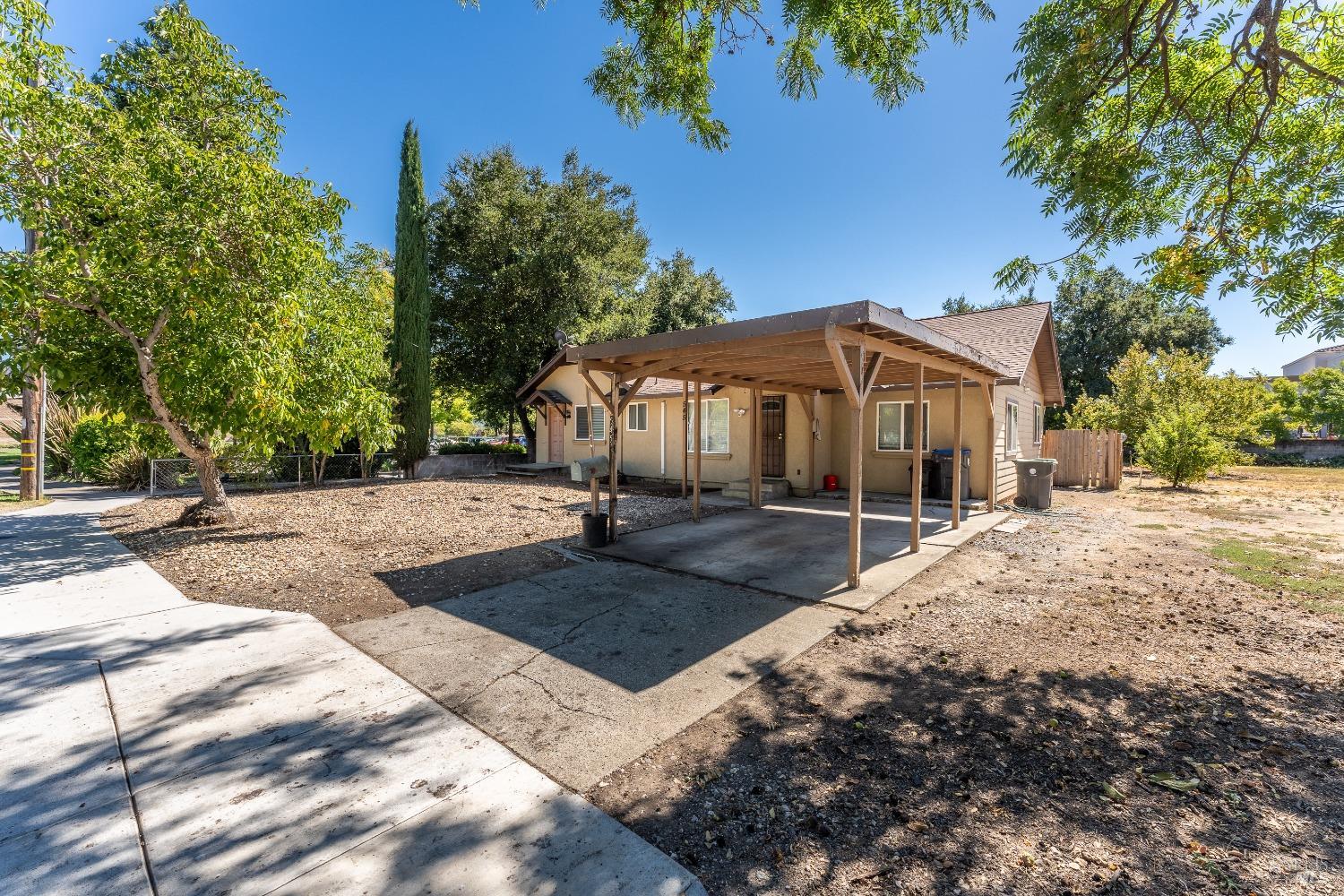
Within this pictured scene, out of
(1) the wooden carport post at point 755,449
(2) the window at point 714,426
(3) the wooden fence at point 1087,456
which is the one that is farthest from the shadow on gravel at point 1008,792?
(3) the wooden fence at point 1087,456

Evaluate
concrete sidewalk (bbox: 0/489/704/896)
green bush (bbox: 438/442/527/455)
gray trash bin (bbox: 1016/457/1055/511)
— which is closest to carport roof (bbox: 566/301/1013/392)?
gray trash bin (bbox: 1016/457/1055/511)

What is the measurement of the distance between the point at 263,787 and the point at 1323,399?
39733 mm

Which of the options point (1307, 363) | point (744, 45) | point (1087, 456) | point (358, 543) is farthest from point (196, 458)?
point (1307, 363)

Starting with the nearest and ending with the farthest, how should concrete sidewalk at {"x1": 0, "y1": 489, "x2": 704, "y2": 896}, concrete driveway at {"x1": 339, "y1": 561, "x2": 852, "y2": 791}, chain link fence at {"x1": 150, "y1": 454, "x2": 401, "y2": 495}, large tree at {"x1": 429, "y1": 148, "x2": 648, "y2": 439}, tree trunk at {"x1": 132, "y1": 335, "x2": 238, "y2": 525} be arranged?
concrete sidewalk at {"x1": 0, "y1": 489, "x2": 704, "y2": 896} < concrete driveway at {"x1": 339, "y1": 561, "x2": 852, "y2": 791} < tree trunk at {"x1": 132, "y1": 335, "x2": 238, "y2": 525} < chain link fence at {"x1": 150, "y1": 454, "x2": 401, "y2": 495} < large tree at {"x1": 429, "y1": 148, "x2": 648, "y2": 439}

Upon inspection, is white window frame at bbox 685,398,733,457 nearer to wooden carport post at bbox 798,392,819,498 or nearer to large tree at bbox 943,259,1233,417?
wooden carport post at bbox 798,392,819,498

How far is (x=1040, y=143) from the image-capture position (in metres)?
4.35

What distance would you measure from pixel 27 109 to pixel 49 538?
5.34 meters

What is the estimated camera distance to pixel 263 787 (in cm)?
249

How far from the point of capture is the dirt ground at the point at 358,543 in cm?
542

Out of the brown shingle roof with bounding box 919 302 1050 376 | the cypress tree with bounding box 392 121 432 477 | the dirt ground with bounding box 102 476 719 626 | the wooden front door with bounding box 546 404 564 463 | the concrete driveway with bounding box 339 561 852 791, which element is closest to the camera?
the concrete driveway with bounding box 339 561 852 791

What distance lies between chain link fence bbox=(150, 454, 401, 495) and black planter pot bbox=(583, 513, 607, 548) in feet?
27.6

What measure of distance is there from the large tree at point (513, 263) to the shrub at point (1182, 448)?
17.3 metres

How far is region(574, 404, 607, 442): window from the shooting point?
1708 centimetres

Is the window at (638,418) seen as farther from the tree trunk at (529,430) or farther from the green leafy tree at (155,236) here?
the green leafy tree at (155,236)
